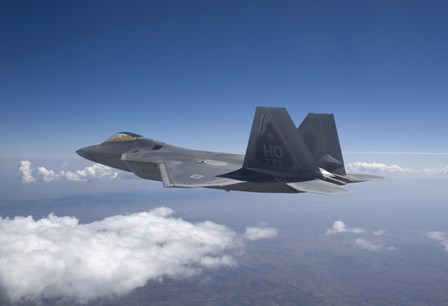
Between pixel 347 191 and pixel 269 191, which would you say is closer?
pixel 347 191

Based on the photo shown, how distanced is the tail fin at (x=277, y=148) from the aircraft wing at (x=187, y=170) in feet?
5.26

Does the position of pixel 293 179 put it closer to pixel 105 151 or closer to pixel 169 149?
pixel 169 149

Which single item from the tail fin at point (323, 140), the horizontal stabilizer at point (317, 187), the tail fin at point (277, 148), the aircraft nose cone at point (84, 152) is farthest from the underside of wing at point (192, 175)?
the aircraft nose cone at point (84, 152)

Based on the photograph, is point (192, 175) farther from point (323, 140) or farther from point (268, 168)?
point (323, 140)

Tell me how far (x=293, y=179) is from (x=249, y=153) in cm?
213

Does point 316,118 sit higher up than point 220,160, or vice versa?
point 316,118

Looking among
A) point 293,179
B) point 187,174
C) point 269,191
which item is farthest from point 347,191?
point 187,174

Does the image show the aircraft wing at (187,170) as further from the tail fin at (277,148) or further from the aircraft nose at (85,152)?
the aircraft nose at (85,152)

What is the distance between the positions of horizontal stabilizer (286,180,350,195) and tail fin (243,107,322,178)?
95 centimetres

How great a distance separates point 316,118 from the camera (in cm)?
1589

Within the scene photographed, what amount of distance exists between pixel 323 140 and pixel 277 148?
21.0 ft

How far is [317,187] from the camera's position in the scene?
359 inches

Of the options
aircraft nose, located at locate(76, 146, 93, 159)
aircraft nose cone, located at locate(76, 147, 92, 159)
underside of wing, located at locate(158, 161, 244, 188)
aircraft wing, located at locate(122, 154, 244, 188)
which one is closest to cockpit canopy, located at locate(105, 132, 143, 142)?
aircraft nose, located at locate(76, 146, 93, 159)

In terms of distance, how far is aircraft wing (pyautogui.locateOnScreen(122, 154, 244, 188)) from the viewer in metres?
9.61
